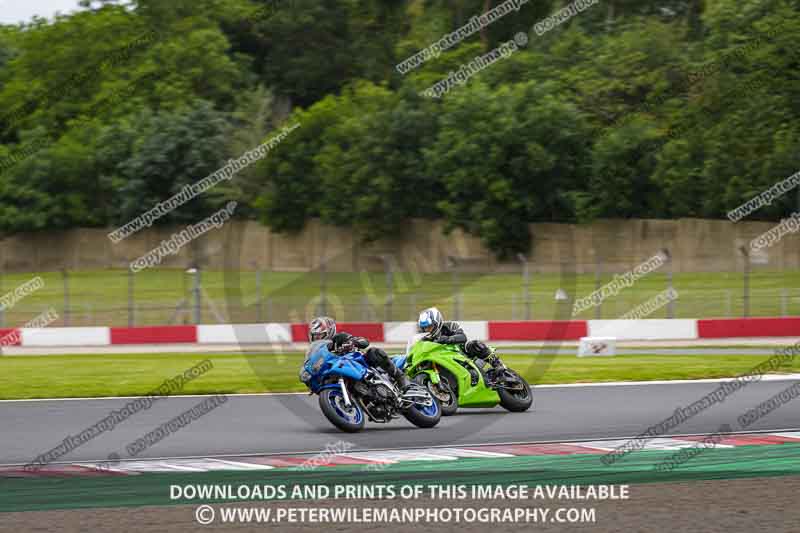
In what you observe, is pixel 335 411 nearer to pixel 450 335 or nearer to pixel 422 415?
pixel 422 415

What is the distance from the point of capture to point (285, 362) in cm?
1535

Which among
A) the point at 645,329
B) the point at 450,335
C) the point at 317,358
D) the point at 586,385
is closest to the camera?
the point at 317,358

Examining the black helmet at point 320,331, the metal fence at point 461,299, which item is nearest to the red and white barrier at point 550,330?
the metal fence at point 461,299

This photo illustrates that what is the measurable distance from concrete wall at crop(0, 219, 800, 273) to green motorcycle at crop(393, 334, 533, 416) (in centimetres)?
2392

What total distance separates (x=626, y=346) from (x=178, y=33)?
133 ft

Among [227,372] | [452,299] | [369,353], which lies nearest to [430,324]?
[369,353]

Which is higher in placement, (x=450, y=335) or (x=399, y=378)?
(x=450, y=335)

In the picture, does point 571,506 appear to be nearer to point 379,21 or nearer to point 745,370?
point 745,370

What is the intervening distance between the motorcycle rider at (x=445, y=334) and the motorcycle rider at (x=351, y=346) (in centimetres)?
116

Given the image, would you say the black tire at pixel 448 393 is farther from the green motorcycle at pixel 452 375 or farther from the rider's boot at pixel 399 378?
the rider's boot at pixel 399 378

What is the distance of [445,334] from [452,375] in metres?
0.50

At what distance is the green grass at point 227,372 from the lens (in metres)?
20.2

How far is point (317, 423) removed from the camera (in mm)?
15156

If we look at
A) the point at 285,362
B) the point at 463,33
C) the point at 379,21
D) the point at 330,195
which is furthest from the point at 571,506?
the point at 379,21
